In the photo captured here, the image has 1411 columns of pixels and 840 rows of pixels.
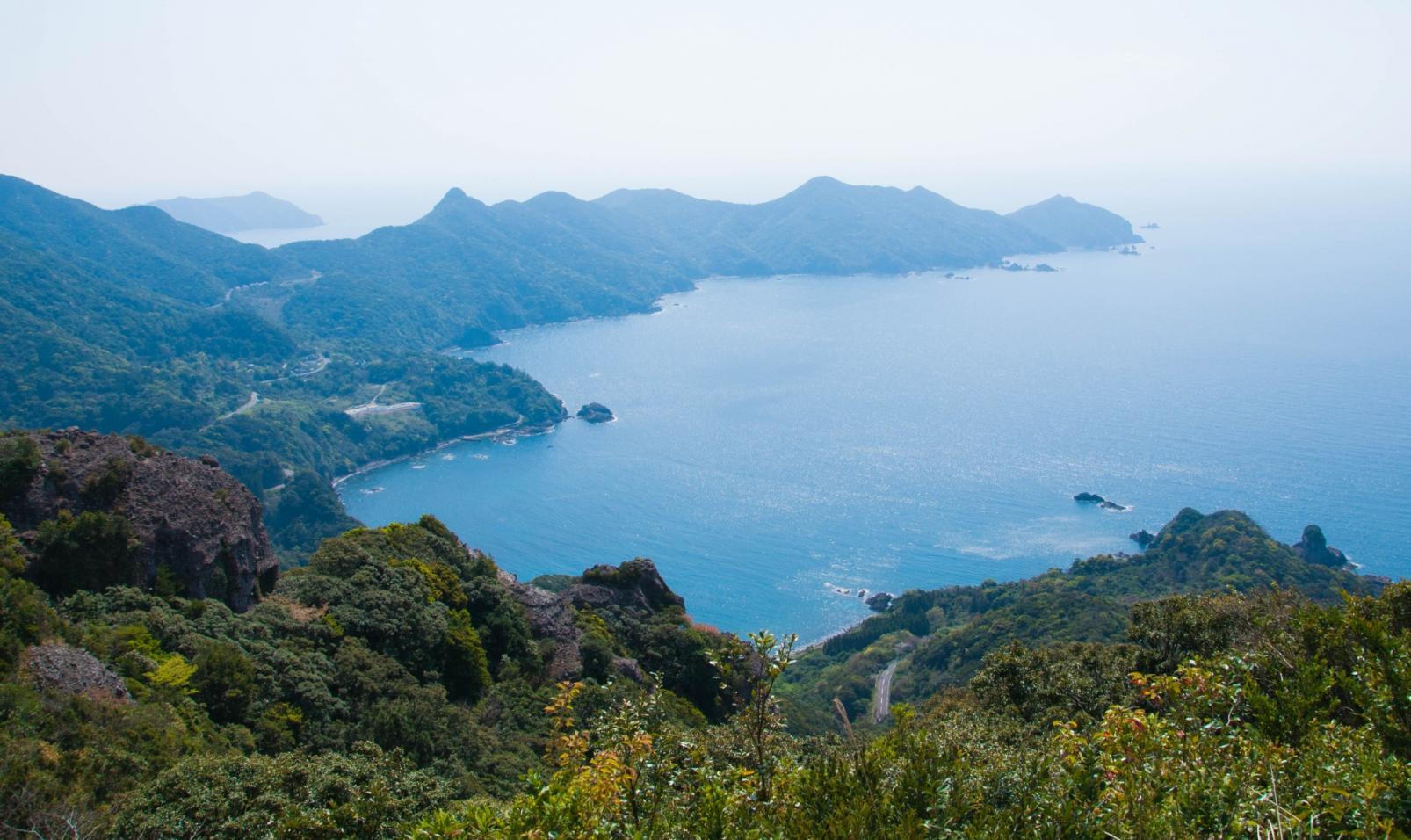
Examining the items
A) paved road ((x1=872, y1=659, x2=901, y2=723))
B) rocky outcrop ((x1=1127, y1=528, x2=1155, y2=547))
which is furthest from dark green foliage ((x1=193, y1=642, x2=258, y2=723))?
rocky outcrop ((x1=1127, y1=528, x2=1155, y2=547))

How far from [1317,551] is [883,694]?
99.2 feet

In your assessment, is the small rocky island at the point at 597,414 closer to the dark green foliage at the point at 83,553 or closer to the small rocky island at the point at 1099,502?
the small rocky island at the point at 1099,502

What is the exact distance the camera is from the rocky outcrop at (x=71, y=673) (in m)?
12.6

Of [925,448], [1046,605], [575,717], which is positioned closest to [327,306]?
[925,448]

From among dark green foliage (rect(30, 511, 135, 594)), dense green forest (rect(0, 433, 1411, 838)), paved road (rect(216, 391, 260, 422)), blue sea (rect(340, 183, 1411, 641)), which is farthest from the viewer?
paved road (rect(216, 391, 260, 422))

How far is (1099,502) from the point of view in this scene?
61.2m

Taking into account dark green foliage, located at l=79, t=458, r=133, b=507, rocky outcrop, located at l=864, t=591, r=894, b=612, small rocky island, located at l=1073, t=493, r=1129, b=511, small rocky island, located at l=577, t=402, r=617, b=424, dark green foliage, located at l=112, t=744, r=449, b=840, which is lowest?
rocky outcrop, located at l=864, t=591, r=894, b=612

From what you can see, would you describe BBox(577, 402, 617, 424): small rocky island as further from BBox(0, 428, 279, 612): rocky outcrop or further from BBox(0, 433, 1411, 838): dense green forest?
BBox(0, 428, 279, 612): rocky outcrop

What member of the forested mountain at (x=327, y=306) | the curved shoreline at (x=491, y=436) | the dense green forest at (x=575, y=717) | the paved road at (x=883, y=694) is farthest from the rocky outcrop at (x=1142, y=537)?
the forested mountain at (x=327, y=306)

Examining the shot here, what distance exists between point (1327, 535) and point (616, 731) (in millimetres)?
61259

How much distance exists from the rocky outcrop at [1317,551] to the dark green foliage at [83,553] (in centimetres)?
5697

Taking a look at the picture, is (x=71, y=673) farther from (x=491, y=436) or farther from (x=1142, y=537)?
(x=491, y=436)

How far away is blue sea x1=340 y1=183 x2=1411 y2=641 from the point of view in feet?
186

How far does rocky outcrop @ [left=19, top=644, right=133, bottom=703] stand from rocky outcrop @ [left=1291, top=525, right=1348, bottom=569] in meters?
57.0
